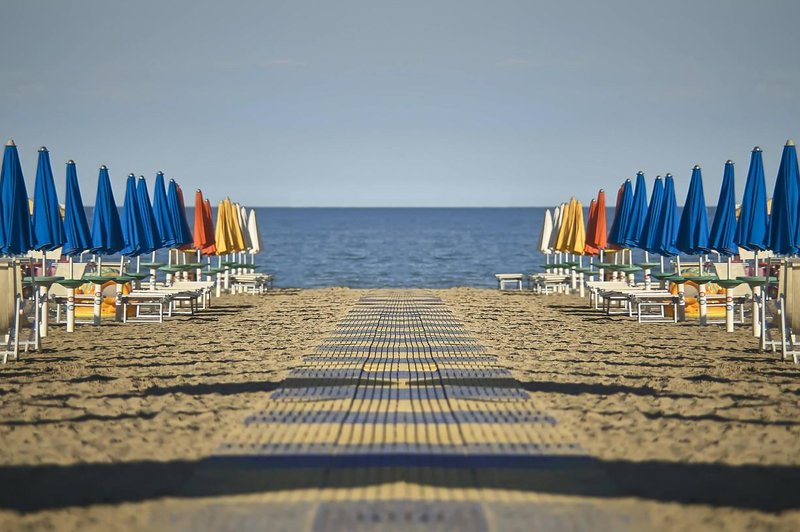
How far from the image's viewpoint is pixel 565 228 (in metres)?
25.0

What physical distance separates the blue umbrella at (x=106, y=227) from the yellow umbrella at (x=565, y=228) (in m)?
11.3

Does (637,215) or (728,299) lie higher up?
(637,215)

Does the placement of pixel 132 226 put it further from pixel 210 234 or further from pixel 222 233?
pixel 222 233

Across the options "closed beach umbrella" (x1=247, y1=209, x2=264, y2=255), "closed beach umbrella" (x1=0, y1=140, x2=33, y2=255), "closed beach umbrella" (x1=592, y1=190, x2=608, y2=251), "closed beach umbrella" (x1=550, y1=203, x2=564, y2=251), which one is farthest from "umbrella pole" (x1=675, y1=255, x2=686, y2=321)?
"closed beach umbrella" (x1=247, y1=209, x2=264, y2=255)

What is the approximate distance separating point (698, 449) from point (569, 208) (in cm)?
1842

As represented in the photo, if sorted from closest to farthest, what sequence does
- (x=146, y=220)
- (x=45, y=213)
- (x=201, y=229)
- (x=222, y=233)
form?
(x=45, y=213) → (x=146, y=220) → (x=201, y=229) → (x=222, y=233)

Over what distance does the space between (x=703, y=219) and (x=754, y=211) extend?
2.21 meters

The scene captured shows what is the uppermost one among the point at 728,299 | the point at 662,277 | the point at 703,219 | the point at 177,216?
the point at 177,216

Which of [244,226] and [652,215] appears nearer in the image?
[652,215]

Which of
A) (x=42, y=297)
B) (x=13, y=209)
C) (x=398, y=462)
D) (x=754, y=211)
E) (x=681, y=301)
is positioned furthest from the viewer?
(x=681, y=301)

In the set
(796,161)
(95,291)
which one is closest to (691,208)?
(796,161)

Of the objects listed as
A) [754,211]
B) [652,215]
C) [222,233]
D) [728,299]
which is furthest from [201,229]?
[754,211]

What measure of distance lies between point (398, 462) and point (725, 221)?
33.7 feet

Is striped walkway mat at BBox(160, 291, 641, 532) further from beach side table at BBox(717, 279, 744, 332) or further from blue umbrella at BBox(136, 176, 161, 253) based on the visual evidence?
blue umbrella at BBox(136, 176, 161, 253)
